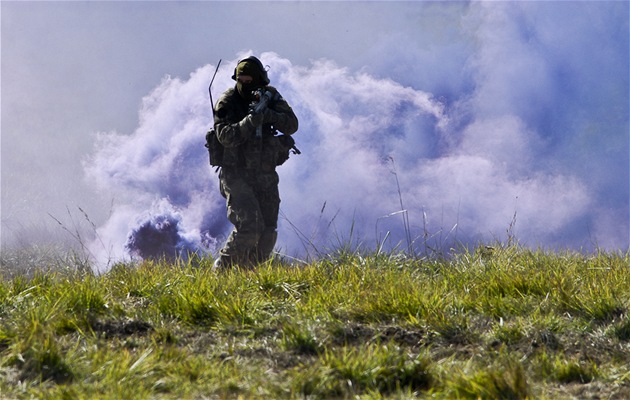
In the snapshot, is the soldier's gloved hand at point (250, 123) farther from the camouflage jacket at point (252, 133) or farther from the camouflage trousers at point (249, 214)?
the camouflage trousers at point (249, 214)

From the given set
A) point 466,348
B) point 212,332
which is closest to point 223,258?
point 212,332

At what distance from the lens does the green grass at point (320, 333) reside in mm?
3680

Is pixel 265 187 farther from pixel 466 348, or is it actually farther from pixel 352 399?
pixel 352 399

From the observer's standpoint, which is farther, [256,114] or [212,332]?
[256,114]

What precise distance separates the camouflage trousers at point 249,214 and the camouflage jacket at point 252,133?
0.36ft

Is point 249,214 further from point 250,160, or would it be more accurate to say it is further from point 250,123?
point 250,123

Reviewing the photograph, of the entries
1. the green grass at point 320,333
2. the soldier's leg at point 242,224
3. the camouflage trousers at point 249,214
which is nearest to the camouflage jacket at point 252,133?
the camouflage trousers at point 249,214

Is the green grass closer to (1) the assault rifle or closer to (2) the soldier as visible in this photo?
(2) the soldier

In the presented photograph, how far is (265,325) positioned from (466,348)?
48.2 inches

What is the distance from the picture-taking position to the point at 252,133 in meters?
7.23

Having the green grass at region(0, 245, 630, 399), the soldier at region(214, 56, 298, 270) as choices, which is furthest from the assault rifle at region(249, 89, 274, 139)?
the green grass at region(0, 245, 630, 399)

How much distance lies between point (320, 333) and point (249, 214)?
2971 millimetres

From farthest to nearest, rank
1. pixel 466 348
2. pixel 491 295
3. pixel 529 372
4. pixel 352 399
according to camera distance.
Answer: pixel 491 295, pixel 466 348, pixel 529 372, pixel 352 399

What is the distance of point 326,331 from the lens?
4371 mm
